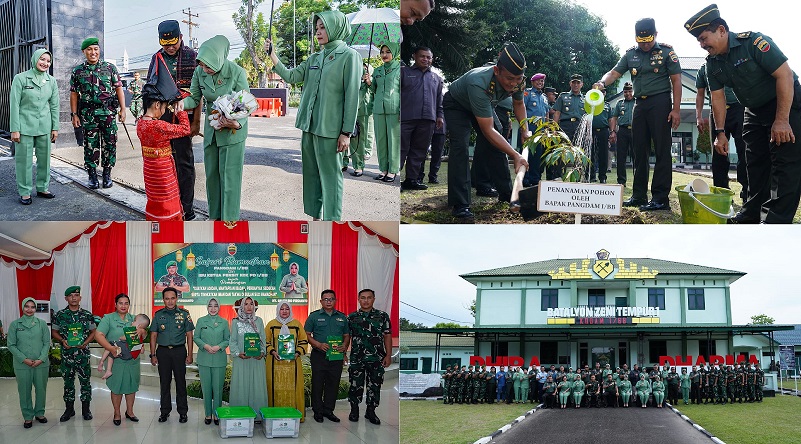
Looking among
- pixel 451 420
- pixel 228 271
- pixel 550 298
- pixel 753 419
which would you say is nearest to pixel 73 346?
pixel 228 271

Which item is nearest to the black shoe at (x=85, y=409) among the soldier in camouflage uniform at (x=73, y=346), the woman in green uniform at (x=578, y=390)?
the soldier in camouflage uniform at (x=73, y=346)

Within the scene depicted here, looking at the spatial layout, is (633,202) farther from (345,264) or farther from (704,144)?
(345,264)

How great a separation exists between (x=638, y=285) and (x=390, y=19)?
8.52 feet

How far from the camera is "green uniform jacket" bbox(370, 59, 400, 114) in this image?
22.1ft

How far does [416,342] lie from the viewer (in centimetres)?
706

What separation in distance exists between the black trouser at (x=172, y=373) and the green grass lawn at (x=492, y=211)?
2197mm

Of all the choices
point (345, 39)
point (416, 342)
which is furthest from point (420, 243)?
point (345, 39)

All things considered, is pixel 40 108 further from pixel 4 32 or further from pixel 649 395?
pixel 649 395

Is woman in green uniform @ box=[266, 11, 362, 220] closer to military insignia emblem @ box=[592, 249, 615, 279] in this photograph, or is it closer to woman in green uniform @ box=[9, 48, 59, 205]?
woman in green uniform @ box=[9, 48, 59, 205]

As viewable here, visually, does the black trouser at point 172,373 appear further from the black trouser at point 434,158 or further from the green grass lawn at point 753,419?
the green grass lawn at point 753,419

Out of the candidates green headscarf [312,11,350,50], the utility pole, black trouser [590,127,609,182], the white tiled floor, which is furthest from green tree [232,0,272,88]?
the white tiled floor

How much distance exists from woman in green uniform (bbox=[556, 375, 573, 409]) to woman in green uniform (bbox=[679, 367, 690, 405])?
0.78 meters

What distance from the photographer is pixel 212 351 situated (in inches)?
292

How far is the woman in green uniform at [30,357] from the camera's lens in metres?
7.12
